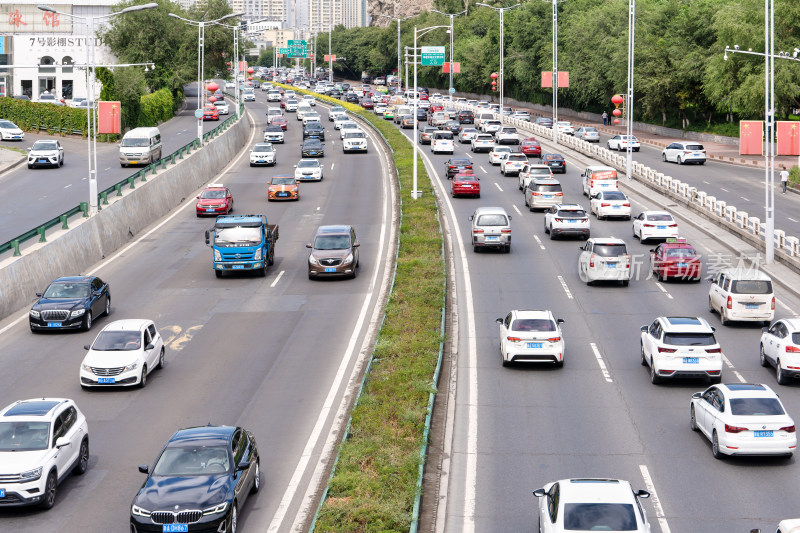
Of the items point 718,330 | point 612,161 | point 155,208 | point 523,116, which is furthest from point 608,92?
point 718,330

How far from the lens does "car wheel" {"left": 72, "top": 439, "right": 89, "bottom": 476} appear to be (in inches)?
800

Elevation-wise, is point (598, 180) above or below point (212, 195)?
above

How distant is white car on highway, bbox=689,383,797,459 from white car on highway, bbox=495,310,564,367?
6.69 meters

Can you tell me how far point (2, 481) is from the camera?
1817 cm

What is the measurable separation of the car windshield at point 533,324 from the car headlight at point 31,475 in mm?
13660

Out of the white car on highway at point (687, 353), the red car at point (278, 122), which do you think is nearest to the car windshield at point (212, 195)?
the white car on highway at point (687, 353)

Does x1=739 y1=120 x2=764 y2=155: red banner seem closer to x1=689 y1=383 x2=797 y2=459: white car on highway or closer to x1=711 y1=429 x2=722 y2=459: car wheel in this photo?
x1=689 y1=383 x2=797 y2=459: white car on highway

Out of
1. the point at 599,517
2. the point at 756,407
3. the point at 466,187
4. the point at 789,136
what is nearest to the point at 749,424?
the point at 756,407

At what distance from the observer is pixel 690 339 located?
26078mm

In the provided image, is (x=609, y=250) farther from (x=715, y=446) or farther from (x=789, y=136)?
(x=715, y=446)

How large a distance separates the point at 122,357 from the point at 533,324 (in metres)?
10.9

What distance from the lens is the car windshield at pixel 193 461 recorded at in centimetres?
1770

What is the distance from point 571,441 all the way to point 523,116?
301 feet

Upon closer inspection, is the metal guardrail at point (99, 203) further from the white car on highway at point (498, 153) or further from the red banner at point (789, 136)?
the red banner at point (789, 136)
